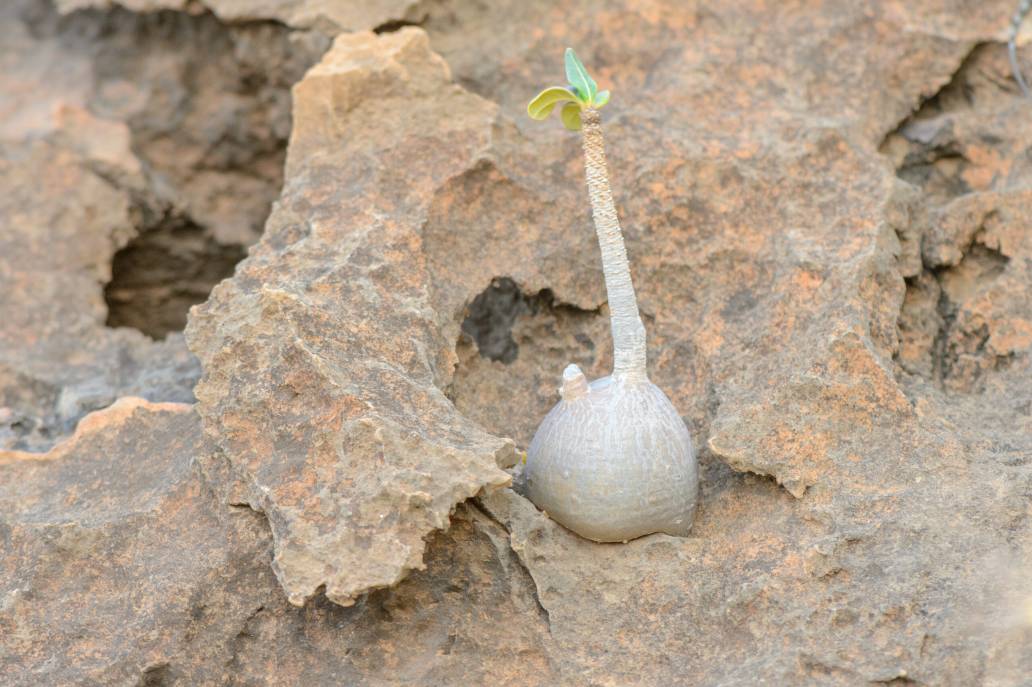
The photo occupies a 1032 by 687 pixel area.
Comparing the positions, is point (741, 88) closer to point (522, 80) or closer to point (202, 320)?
point (522, 80)

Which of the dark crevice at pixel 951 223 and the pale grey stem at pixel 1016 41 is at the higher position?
the pale grey stem at pixel 1016 41

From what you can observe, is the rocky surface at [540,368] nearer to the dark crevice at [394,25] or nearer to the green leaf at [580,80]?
the dark crevice at [394,25]

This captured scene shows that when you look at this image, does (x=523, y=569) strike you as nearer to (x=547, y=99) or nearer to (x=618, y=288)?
(x=618, y=288)

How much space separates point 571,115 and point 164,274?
1.90 m

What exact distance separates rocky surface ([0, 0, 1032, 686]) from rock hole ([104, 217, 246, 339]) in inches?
9.5

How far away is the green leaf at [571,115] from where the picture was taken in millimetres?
2357

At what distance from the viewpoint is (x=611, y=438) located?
228 cm

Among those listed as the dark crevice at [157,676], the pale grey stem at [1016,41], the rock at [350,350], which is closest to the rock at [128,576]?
the dark crevice at [157,676]

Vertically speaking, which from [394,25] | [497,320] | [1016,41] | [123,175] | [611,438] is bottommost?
[123,175]

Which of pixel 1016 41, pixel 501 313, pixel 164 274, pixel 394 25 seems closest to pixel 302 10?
pixel 394 25

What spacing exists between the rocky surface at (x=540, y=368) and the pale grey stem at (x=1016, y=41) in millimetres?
36

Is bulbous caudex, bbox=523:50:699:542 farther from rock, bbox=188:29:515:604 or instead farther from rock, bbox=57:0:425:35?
rock, bbox=57:0:425:35

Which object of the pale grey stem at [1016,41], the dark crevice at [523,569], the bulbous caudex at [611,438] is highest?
the pale grey stem at [1016,41]

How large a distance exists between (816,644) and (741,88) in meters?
1.47
